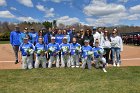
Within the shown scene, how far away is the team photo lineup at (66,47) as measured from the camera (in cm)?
1186

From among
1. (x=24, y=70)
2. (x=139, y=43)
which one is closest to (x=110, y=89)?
(x=24, y=70)

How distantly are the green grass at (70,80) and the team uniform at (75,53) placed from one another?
0.68m

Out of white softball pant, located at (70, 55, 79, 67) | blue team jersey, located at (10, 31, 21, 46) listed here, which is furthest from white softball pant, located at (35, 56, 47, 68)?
blue team jersey, located at (10, 31, 21, 46)

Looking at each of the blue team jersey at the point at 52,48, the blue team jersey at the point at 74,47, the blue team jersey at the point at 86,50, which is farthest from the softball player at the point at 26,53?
the blue team jersey at the point at 86,50

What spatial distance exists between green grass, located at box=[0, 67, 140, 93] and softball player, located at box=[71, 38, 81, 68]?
0.67 meters

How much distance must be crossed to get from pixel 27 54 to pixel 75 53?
6.72 ft

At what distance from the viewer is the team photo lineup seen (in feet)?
38.9

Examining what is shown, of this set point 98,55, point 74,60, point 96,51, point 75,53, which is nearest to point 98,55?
point 98,55

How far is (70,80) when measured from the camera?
31.5ft

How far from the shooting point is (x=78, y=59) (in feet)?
40.3

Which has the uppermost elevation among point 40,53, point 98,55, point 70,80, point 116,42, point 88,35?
point 88,35

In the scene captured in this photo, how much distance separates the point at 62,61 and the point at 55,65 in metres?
0.51

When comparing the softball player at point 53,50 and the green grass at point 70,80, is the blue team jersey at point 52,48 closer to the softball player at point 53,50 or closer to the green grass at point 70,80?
the softball player at point 53,50

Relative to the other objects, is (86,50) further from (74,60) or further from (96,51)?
(74,60)
